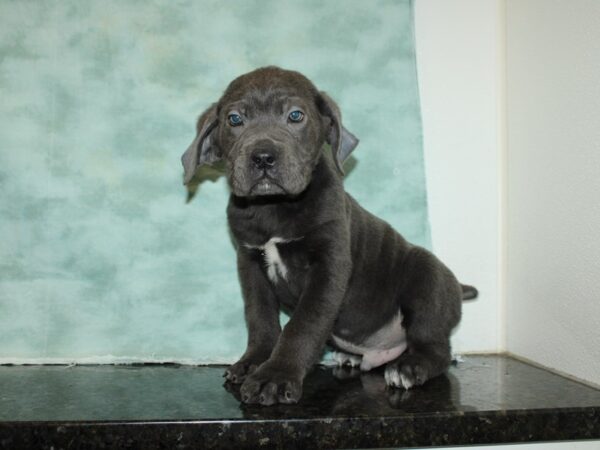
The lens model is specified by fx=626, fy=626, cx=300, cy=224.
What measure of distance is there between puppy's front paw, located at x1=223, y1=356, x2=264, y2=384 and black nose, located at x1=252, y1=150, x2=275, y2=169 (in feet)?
2.63

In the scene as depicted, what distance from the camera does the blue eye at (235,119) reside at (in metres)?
2.52

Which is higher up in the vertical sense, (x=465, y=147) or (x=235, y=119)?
(x=235, y=119)

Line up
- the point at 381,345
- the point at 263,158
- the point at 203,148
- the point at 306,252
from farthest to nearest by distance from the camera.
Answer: the point at 381,345 < the point at 203,148 < the point at 306,252 < the point at 263,158

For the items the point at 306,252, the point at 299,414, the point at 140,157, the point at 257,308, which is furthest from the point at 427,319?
the point at 140,157

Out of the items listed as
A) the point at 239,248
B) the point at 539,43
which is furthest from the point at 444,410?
the point at 539,43

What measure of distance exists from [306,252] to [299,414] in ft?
2.20

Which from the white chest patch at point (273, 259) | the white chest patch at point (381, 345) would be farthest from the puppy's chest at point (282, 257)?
the white chest patch at point (381, 345)

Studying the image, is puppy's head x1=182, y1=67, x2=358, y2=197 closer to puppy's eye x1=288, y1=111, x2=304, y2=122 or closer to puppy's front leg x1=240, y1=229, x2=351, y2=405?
puppy's eye x1=288, y1=111, x2=304, y2=122

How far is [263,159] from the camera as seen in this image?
2260 millimetres

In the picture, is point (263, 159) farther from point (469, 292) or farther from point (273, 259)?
point (469, 292)

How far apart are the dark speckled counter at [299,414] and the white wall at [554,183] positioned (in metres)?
0.30

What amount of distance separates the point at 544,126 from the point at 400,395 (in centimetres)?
143

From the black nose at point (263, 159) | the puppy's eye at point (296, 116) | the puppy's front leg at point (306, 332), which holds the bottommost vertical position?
the puppy's front leg at point (306, 332)

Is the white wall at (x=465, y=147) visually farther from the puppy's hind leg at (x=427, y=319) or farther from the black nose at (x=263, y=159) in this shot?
the black nose at (x=263, y=159)
